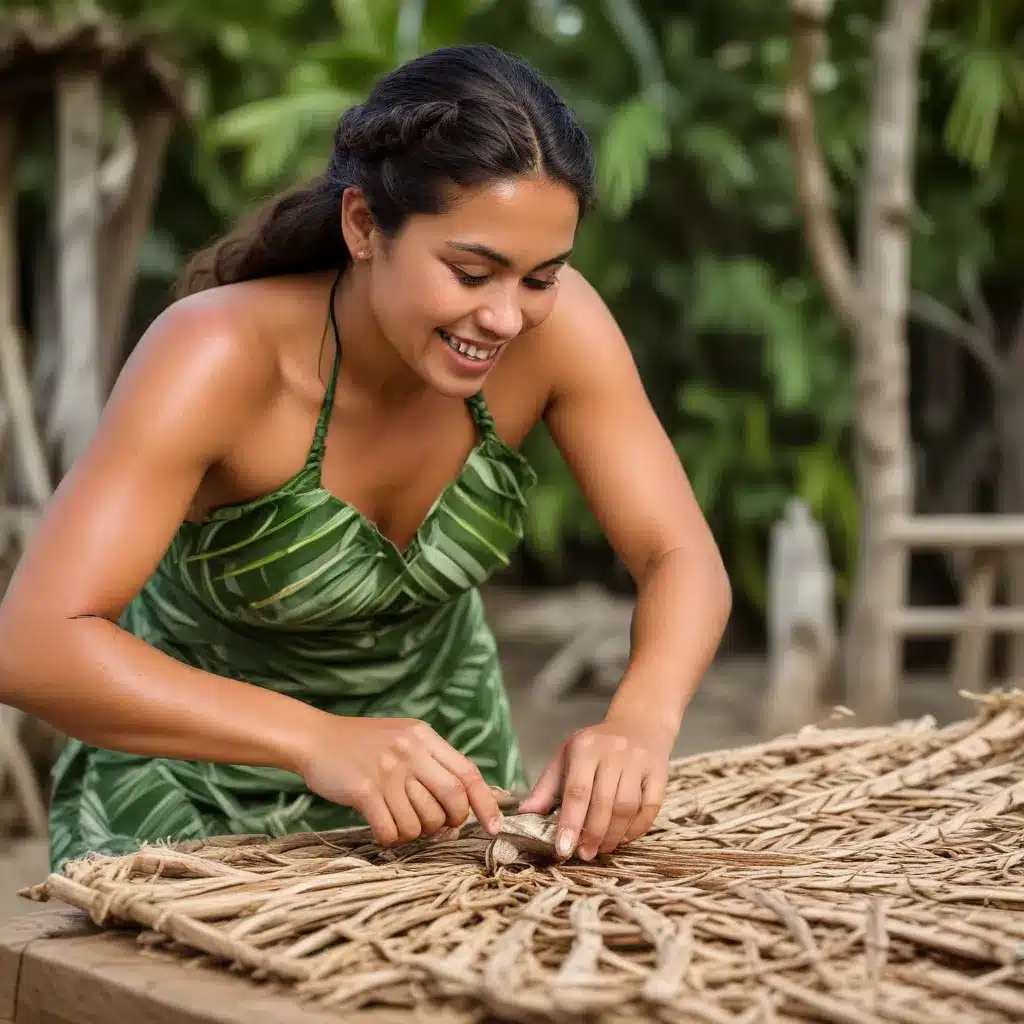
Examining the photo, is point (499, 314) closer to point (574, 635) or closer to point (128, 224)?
point (128, 224)

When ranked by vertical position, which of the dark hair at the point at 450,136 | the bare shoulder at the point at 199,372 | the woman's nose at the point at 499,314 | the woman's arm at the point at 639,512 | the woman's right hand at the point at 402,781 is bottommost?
the woman's right hand at the point at 402,781

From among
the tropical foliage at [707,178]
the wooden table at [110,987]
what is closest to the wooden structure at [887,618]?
the tropical foliage at [707,178]

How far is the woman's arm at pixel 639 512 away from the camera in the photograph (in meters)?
1.55

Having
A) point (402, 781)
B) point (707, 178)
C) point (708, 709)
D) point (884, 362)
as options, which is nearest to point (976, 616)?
point (884, 362)

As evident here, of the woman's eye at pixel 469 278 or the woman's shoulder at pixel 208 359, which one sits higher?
the woman's eye at pixel 469 278

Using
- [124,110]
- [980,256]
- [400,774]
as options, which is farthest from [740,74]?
[400,774]

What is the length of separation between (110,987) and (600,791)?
17.7 inches

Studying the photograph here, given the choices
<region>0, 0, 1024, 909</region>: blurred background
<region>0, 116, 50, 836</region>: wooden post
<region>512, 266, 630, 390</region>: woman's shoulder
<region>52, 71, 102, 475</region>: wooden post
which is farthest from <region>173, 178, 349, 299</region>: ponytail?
<region>0, 0, 1024, 909</region>: blurred background

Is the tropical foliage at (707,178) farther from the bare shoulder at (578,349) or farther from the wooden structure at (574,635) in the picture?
the bare shoulder at (578,349)

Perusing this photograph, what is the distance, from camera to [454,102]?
1469 millimetres

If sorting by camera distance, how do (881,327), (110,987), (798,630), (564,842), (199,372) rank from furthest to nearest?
(798,630)
(881,327)
(199,372)
(564,842)
(110,987)

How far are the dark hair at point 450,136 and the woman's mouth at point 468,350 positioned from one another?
0.12 m

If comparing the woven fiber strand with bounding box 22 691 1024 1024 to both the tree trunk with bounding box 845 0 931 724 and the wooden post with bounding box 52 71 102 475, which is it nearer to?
the wooden post with bounding box 52 71 102 475

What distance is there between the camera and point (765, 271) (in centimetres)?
696
